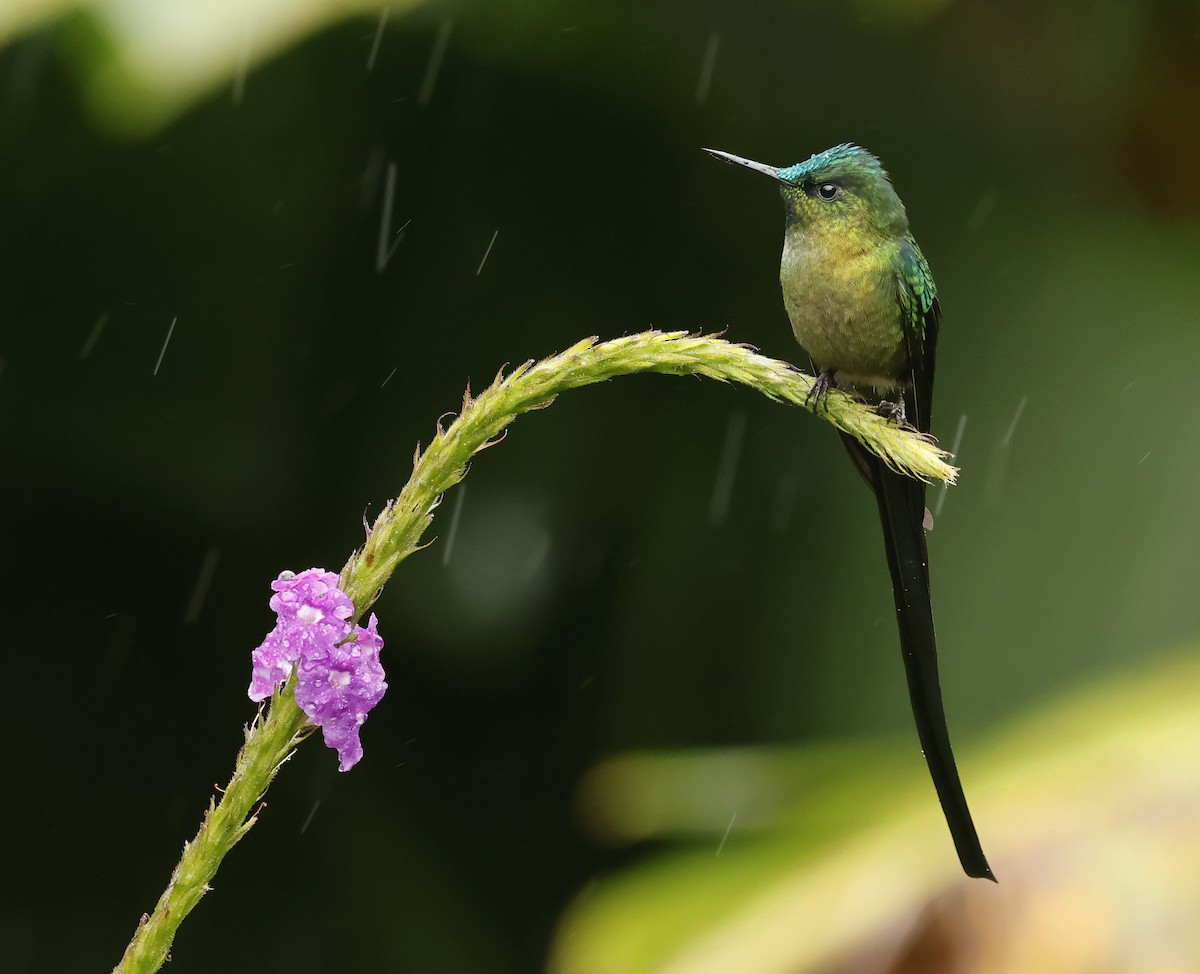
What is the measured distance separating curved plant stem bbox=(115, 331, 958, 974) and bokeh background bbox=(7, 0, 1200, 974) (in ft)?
7.07

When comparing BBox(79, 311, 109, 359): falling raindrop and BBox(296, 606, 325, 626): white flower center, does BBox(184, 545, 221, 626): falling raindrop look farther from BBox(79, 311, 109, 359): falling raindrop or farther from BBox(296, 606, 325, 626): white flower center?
BBox(296, 606, 325, 626): white flower center

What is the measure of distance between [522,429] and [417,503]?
257cm

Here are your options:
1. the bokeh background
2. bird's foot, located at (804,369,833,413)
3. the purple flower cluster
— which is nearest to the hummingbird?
bird's foot, located at (804,369,833,413)

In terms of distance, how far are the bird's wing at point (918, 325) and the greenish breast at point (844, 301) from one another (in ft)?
0.04

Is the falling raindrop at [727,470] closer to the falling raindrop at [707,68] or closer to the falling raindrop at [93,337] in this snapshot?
the falling raindrop at [707,68]

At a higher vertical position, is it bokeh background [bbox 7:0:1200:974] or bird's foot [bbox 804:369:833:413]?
bird's foot [bbox 804:369:833:413]

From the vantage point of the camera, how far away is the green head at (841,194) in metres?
1.76

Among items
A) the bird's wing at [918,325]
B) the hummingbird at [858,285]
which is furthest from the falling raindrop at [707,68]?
the bird's wing at [918,325]

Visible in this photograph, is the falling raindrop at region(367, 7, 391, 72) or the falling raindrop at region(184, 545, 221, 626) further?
the falling raindrop at region(184, 545, 221, 626)

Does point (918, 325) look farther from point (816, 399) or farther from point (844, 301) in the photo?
point (816, 399)

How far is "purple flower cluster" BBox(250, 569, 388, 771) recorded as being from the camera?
0.77 m

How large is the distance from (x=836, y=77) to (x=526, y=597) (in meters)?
1.53

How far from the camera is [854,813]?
2436 mm

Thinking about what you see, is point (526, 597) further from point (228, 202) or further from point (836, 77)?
point (836, 77)
